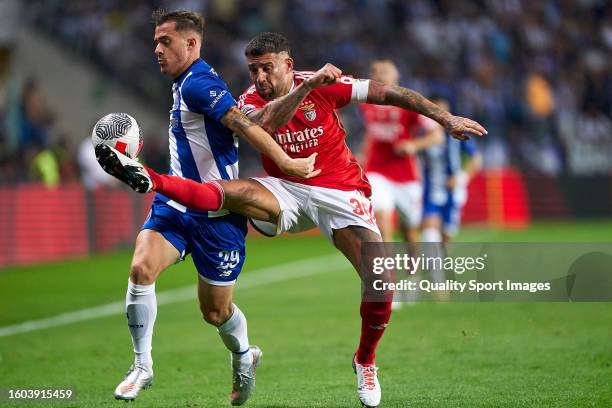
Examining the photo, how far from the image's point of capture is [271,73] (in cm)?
739

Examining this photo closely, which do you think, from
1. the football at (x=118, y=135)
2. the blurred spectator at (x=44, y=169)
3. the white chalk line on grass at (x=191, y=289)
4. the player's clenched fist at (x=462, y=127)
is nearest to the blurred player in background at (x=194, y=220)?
the football at (x=118, y=135)

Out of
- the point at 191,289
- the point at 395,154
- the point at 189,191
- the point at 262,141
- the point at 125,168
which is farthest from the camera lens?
the point at 191,289

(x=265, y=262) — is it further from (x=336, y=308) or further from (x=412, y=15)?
(x=412, y=15)

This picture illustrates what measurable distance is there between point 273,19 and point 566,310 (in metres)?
17.7

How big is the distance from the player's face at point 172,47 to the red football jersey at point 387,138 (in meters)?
5.71

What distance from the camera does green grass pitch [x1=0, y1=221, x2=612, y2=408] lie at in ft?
24.6

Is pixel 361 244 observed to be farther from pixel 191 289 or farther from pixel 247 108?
pixel 191 289

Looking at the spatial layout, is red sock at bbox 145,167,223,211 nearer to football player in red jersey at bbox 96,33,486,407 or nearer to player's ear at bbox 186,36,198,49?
football player in red jersey at bbox 96,33,486,407

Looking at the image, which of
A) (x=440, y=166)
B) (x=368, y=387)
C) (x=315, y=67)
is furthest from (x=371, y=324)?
(x=315, y=67)

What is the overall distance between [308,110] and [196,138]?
82 cm

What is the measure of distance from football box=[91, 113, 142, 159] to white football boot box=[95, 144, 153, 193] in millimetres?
73

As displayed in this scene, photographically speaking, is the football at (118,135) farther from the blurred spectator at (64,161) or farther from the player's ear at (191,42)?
the blurred spectator at (64,161)

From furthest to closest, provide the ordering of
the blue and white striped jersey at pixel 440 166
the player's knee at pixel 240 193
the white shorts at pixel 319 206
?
the blue and white striped jersey at pixel 440 166 < the white shorts at pixel 319 206 < the player's knee at pixel 240 193

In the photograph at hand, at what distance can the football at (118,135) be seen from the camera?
21.6 ft
